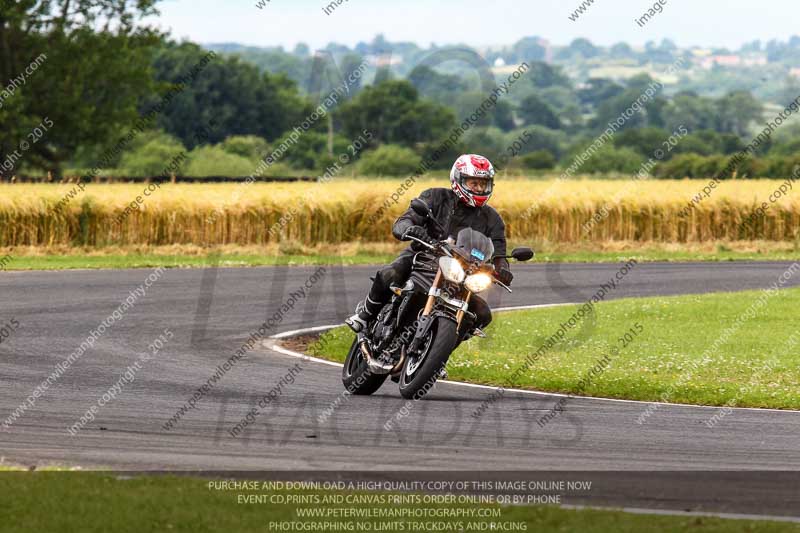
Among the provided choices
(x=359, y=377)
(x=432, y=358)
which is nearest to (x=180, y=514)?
(x=432, y=358)

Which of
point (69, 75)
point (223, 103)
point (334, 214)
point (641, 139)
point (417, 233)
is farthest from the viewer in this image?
point (641, 139)

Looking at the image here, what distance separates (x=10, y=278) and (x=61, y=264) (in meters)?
4.10

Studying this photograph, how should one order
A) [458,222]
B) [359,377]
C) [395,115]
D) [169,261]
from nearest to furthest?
[458,222] → [359,377] → [169,261] → [395,115]

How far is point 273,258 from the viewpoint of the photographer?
34.3 m

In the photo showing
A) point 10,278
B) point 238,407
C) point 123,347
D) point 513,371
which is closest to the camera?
point 238,407

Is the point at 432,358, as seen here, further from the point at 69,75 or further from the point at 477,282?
the point at 69,75

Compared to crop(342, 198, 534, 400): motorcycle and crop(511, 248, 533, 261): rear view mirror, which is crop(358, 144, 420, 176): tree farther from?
crop(511, 248, 533, 261): rear view mirror

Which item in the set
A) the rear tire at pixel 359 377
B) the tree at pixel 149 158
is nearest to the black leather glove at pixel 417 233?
the rear tire at pixel 359 377

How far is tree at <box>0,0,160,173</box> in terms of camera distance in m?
59.9

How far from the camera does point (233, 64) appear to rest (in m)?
120

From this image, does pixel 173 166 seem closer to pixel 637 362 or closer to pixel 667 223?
pixel 667 223

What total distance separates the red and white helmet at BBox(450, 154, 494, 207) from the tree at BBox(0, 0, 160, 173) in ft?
156

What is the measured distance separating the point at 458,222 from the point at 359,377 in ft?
5.94

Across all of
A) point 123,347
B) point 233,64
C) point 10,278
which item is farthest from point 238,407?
point 233,64
